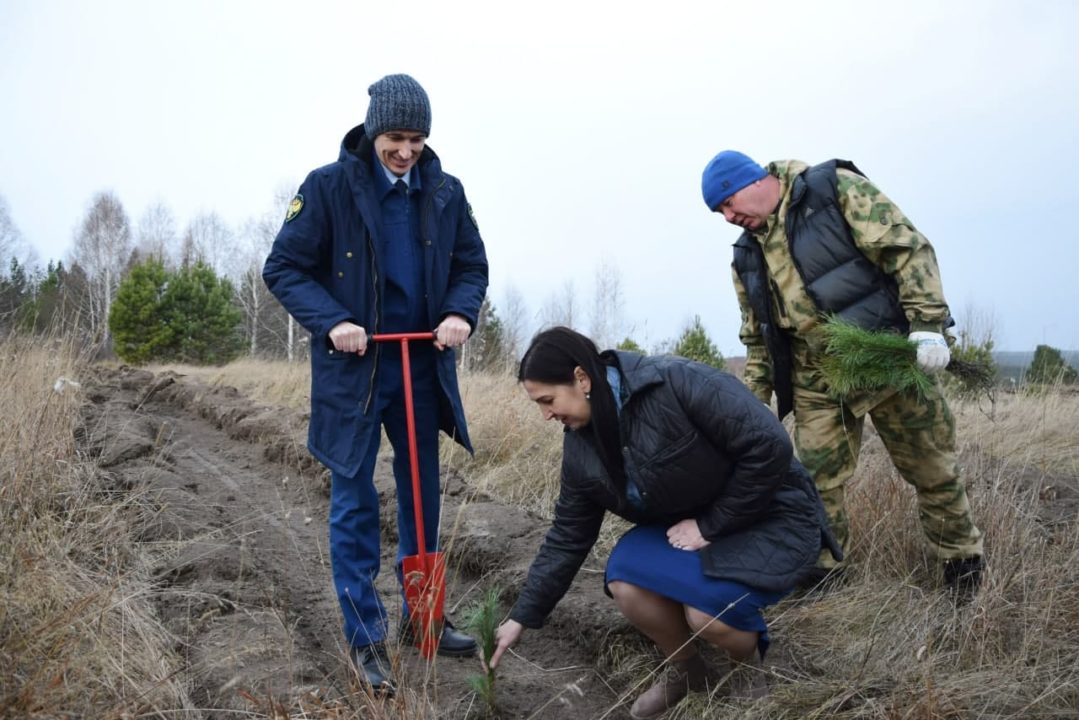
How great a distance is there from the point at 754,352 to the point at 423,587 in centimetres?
189

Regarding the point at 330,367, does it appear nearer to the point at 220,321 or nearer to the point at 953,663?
the point at 953,663

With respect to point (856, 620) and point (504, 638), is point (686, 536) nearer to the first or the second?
point (504, 638)

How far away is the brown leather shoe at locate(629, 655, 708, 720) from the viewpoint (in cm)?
316

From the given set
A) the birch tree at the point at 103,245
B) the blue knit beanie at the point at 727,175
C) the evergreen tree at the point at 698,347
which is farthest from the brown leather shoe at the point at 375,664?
the birch tree at the point at 103,245

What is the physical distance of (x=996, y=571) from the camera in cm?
353

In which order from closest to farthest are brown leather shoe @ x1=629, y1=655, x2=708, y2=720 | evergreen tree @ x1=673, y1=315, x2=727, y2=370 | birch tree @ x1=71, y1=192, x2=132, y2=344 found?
brown leather shoe @ x1=629, y1=655, x2=708, y2=720, evergreen tree @ x1=673, y1=315, x2=727, y2=370, birch tree @ x1=71, y1=192, x2=132, y2=344

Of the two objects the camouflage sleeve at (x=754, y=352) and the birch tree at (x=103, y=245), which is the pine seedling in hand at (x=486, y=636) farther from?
the birch tree at (x=103, y=245)

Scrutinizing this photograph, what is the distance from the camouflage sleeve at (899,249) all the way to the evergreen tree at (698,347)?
12.0 meters

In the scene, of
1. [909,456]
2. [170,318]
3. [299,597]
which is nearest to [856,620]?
[909,456]

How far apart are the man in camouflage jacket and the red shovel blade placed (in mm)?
1646

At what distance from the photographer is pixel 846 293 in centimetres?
381

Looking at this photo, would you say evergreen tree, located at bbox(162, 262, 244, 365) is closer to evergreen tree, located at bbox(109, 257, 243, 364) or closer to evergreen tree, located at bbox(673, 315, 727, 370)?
evergreen tree, located at bbox(109, 257, 243, 364)

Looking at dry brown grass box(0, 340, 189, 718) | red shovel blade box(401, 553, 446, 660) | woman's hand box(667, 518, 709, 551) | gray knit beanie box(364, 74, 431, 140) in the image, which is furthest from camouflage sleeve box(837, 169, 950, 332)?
dry brown grass box(0, 340, 189, 718)

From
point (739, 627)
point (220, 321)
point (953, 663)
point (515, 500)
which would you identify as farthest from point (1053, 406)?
point (220, 321)
